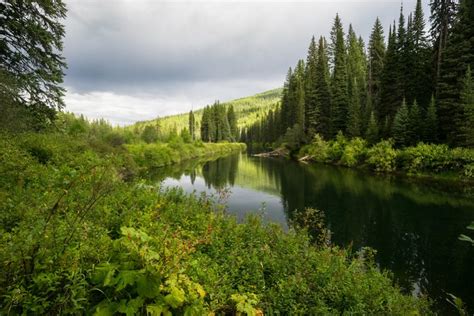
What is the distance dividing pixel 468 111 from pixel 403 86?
14.3 metres

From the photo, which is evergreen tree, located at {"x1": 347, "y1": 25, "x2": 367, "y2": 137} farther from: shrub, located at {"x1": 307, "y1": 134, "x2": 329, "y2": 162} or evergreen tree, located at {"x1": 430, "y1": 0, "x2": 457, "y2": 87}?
evergreen tree, located at {"x1": 430, "y1": 0, "x2": 457, "y2": 87}

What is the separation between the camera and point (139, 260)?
304cm

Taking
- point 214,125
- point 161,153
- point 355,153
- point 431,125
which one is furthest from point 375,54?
point 214,125

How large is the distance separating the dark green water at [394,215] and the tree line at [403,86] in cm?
821

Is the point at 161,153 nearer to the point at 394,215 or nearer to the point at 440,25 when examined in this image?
the point at 394,215

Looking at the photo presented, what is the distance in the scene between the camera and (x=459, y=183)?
24.2 metres

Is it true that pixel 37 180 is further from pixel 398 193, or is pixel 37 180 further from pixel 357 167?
pixel 357 167

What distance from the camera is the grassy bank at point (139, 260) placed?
2766mm

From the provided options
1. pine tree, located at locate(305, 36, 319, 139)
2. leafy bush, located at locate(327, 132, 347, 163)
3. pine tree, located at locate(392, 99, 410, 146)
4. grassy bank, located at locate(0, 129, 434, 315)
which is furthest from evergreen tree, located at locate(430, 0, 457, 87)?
grassy bank, located at locate(0, 129, 434, 315)

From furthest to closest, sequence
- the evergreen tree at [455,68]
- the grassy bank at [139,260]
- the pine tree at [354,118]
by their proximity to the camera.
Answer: the pine tree at [354,118]
the evergreen tree at [455,68]
the grassy bank at [139,260]

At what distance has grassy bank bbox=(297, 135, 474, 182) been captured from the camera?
25312 millimetres

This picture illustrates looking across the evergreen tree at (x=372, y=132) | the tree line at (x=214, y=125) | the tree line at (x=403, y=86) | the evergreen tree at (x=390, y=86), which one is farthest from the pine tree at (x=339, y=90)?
the tree line at (x=214, y=125)

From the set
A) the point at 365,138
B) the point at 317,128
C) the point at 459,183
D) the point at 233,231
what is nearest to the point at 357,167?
the point at 365,138

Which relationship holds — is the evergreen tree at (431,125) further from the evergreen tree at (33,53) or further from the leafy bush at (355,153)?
the evergreen tree at (33,53)
